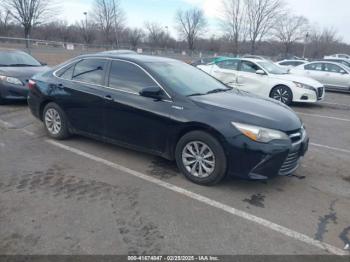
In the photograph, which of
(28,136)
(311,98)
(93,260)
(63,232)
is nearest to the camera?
(93,260)

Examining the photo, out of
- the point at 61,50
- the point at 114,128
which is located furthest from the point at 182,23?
the point at 114,128

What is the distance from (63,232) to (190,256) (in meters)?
1.23

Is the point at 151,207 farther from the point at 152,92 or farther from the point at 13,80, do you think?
the point at 13,80

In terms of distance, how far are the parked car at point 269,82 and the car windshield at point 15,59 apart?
20.3 feet

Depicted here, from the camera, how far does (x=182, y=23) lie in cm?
7531

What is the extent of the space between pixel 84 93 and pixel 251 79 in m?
6.90

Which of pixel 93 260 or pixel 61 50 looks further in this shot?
pixel 61 50

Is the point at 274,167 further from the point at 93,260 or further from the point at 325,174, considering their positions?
the point at 93,260

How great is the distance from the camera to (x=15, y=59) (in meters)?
9.55

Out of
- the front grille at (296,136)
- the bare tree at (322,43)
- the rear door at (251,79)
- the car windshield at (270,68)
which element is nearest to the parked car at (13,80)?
the rear door at (251,79)

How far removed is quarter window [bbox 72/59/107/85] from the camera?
17.2 ft

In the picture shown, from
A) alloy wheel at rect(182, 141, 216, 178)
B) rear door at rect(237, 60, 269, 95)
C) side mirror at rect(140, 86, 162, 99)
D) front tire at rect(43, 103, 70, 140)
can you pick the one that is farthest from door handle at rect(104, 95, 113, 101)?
rear door at rect(237, 60, 269, 95)

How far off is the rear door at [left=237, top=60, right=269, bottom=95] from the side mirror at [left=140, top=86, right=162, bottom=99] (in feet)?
22.7

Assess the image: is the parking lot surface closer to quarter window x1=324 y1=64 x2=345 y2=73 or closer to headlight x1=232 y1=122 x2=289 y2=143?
headlight x1=232 y1=122 x2=289 y2=143
